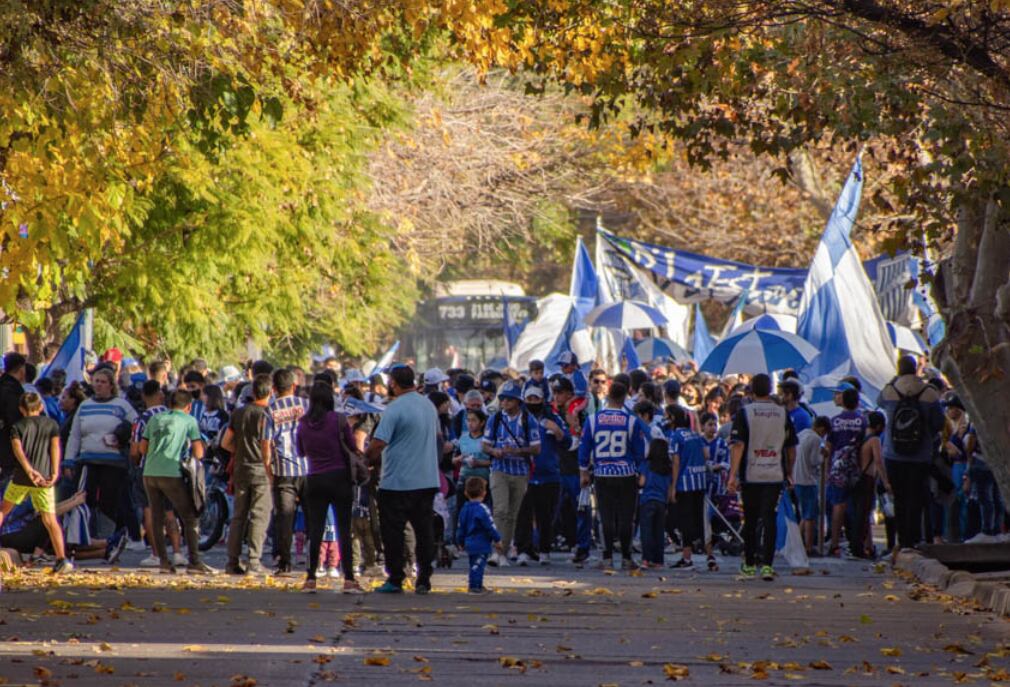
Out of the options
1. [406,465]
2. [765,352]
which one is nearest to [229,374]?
[765,352]

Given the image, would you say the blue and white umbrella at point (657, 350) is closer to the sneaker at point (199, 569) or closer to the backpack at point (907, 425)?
the backpack at point (907, 425)

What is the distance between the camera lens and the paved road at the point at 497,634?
9969 millimetres

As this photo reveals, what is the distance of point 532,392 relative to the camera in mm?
18625

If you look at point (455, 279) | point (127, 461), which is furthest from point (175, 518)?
point (455, 279)

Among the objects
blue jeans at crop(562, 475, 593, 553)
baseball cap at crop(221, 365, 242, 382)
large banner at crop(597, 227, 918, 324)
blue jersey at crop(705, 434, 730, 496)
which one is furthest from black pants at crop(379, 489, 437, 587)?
large banner at crop(597, 227, 918, 324)

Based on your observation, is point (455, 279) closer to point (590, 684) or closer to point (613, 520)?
point (613, 520)

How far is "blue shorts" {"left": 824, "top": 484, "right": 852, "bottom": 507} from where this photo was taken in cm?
1964

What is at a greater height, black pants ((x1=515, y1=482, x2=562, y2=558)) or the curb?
black pants ((x1=515, y1=482, x2=562, y2=558))

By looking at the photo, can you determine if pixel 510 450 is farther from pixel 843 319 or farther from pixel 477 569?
pixel 843 319

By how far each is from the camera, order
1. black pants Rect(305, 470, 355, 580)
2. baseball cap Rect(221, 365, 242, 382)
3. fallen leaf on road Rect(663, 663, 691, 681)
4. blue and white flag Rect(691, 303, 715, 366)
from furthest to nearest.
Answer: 1. blue and white flag Rect(691, 303, 715, 366)
2. baseball cap Rect(221, 365, 242, 382)
3. black pants Rect(305, 470, 355, 580)
4. fallen leaf on road Rect(663, 663, 691, 681)

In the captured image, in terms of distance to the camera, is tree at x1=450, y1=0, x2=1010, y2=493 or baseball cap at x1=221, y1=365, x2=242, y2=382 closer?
tree at x1=450, y1=0, x2=1010, y2=493

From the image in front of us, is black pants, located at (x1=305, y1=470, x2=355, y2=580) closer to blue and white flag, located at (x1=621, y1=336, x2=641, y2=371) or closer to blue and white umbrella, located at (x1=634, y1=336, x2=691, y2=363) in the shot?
blue and white flag, located at (x1=621, y1=336, x2=641, y2=371)

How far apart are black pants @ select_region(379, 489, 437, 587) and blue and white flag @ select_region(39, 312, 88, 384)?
817 cm

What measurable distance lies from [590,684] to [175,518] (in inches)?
344
